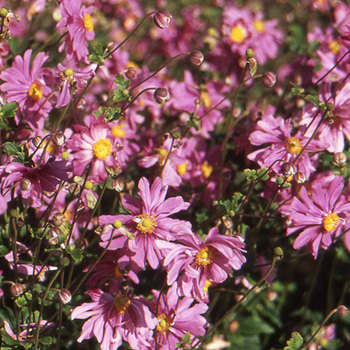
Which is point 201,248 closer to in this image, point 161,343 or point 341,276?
point 161,343

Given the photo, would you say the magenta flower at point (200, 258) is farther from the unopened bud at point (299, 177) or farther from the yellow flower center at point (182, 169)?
the yellow flower center at point (182, 169)

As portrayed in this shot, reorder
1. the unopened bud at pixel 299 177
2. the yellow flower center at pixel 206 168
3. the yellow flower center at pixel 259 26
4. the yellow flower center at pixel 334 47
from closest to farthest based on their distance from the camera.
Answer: the unopened bud at pixel 299 177, the yellow flower center at pixel 206 168, the yellow flower center at pixel 334 47, the yellow flower center at pixel 259 26

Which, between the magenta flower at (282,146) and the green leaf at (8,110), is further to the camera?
the magenta flower at (282,146)

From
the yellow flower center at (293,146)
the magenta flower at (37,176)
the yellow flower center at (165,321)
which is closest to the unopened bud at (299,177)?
the yellow flower center at (293,146)

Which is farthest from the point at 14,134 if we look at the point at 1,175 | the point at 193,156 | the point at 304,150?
the point at 304,150

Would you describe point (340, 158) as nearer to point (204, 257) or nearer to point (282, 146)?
point (282, 146)
